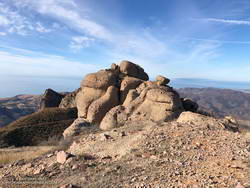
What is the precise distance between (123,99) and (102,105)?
Result: 229 cm

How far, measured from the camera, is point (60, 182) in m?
8.08

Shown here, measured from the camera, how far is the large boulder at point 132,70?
3278 cm

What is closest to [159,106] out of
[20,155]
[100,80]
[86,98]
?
[100,80]

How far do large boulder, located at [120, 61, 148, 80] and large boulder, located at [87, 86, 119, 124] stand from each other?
4.50 meters

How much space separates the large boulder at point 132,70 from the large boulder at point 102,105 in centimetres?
450

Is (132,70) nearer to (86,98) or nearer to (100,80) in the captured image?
(100,80)

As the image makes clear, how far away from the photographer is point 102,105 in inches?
1092

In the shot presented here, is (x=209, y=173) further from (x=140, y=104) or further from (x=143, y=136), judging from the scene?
(x=140, y=104)

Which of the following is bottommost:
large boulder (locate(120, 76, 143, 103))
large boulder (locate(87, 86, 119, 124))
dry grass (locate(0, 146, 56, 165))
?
dry grass (locate(0, 146, 56, 165))

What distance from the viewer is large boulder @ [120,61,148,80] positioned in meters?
32.8

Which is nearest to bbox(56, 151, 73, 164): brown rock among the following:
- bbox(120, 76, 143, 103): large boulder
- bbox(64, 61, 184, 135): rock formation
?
bbox(64, 61, 184, 135): rock formation

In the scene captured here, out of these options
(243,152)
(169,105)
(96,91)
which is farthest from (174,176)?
(96,91)

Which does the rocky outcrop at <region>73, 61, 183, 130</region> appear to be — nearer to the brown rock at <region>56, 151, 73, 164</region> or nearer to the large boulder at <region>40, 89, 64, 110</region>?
the large boulder at <region>40, 89, 64, 110</region>

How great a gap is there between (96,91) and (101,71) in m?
2.65
